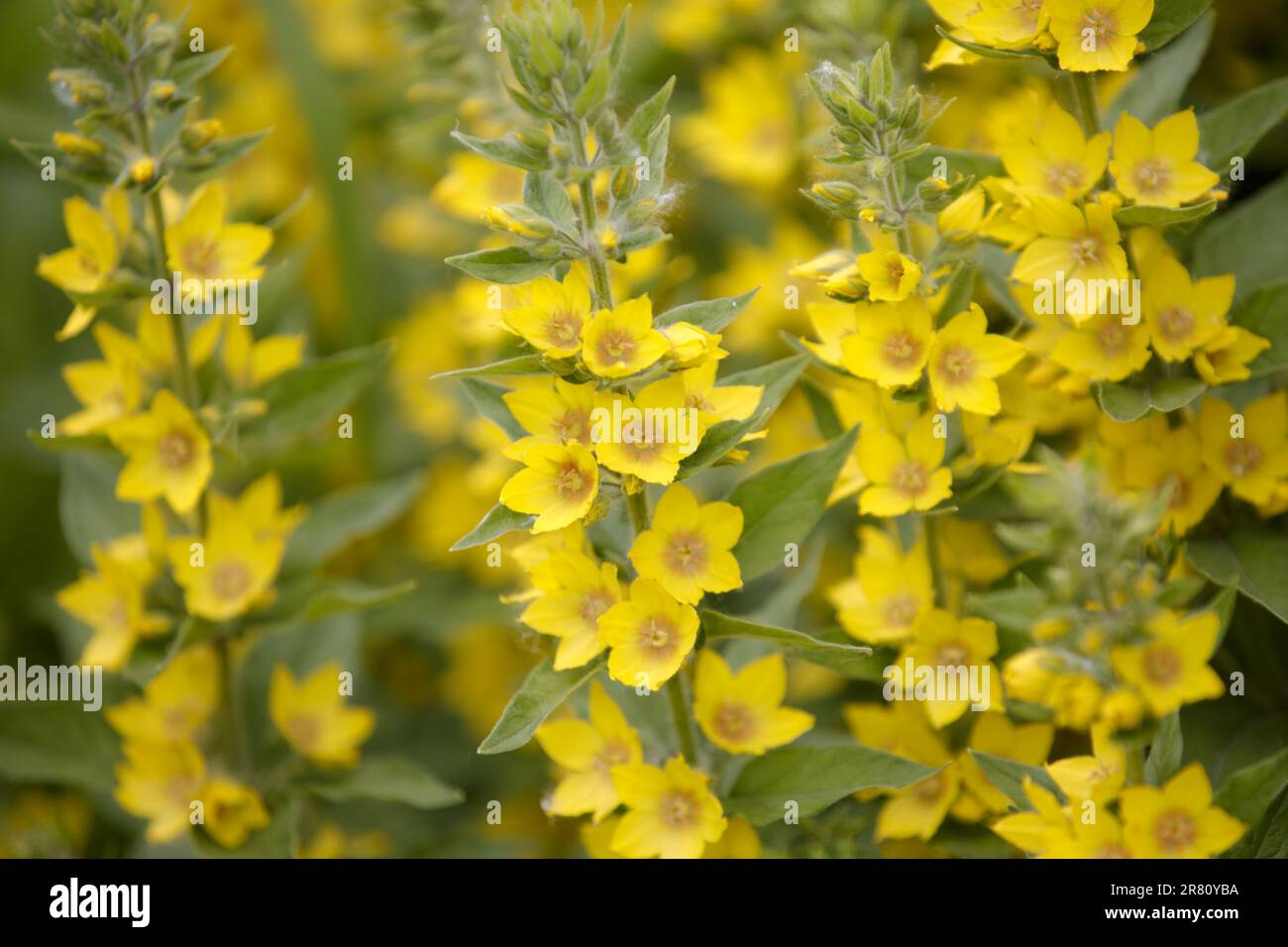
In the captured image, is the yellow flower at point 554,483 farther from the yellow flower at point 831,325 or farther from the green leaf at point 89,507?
the green leaf at point 89,507

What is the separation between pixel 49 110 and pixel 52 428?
1.91 metres

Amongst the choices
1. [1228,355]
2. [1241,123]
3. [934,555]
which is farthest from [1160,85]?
[934,555]

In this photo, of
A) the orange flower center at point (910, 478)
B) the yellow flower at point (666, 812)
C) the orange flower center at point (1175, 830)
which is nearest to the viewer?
the orange flower center at point (1175, 830)

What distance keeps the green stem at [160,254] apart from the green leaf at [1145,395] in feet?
4.55

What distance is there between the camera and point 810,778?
5.85ft

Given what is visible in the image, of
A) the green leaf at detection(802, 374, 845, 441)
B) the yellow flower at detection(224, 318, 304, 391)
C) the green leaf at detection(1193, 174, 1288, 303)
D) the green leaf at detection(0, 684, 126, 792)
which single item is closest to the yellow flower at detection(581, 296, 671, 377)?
the green leaf at detection(802, 374, 845, 441)

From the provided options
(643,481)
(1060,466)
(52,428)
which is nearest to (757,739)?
(643,481)

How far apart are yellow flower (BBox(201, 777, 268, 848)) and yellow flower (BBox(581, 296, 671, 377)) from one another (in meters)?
1.01

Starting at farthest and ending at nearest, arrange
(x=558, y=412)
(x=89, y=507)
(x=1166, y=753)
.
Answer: (x=89, y=507), (x=558, y=412), (x=1166, y=753)

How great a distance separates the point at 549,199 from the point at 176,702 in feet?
3.58

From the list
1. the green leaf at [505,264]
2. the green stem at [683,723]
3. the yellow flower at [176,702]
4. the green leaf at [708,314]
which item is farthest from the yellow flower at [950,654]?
the yellow flower at [176,702]

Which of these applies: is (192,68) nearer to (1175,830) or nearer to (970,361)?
(970,361)

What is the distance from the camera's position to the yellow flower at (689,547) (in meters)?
1.62

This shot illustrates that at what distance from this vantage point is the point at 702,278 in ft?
10.5
